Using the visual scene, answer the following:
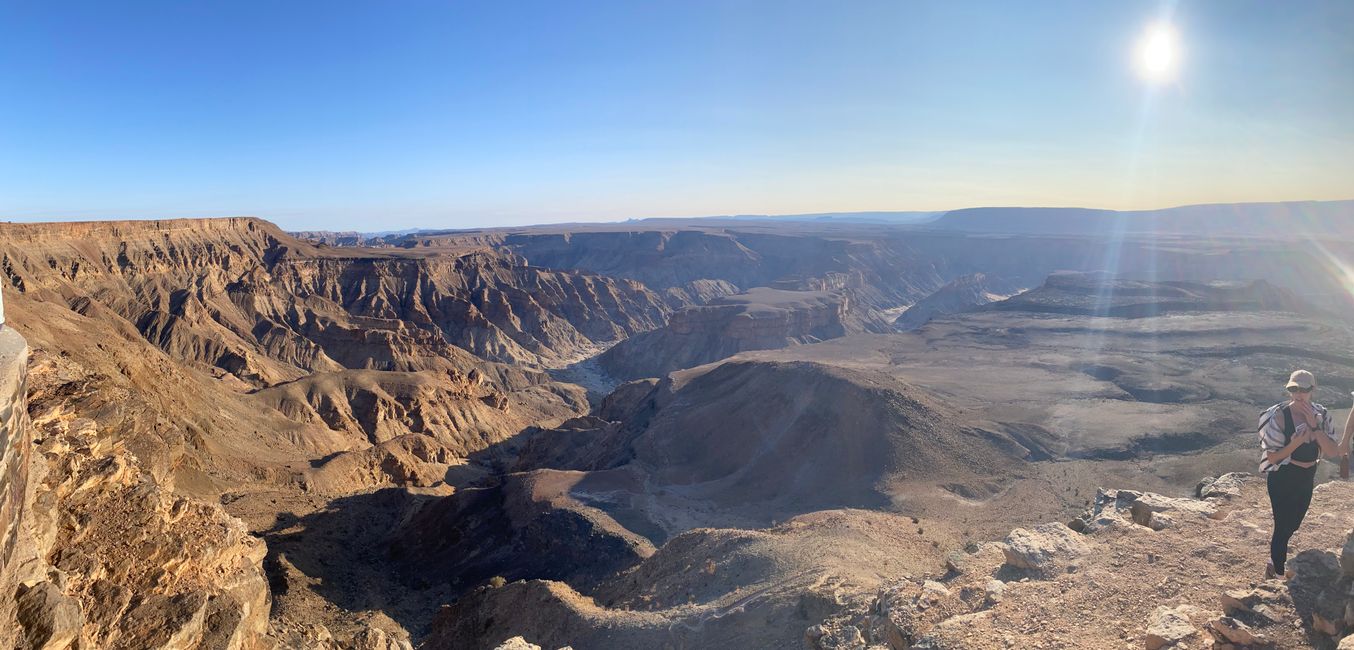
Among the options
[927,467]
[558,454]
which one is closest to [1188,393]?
[927,467]

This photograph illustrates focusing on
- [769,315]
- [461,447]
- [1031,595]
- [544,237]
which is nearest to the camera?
[1031,595]

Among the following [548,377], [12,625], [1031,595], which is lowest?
[548,377]

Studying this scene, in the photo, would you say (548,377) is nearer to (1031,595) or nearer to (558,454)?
(558,454)

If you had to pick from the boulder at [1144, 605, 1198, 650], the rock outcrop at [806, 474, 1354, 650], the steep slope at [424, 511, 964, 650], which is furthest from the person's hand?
the steep slope at [424, 511, 964, 650]

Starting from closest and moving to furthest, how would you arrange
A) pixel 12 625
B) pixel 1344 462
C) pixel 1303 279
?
pixel 12 625 < pixel 1344 462 < pixel 1303 279

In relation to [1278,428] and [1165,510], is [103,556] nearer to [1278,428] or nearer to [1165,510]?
[1278,428]

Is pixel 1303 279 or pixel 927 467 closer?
pixel 927 467

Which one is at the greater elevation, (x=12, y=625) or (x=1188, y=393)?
(x=12, y=625)

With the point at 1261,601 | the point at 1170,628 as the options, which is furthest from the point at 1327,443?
the point at 1170,628
